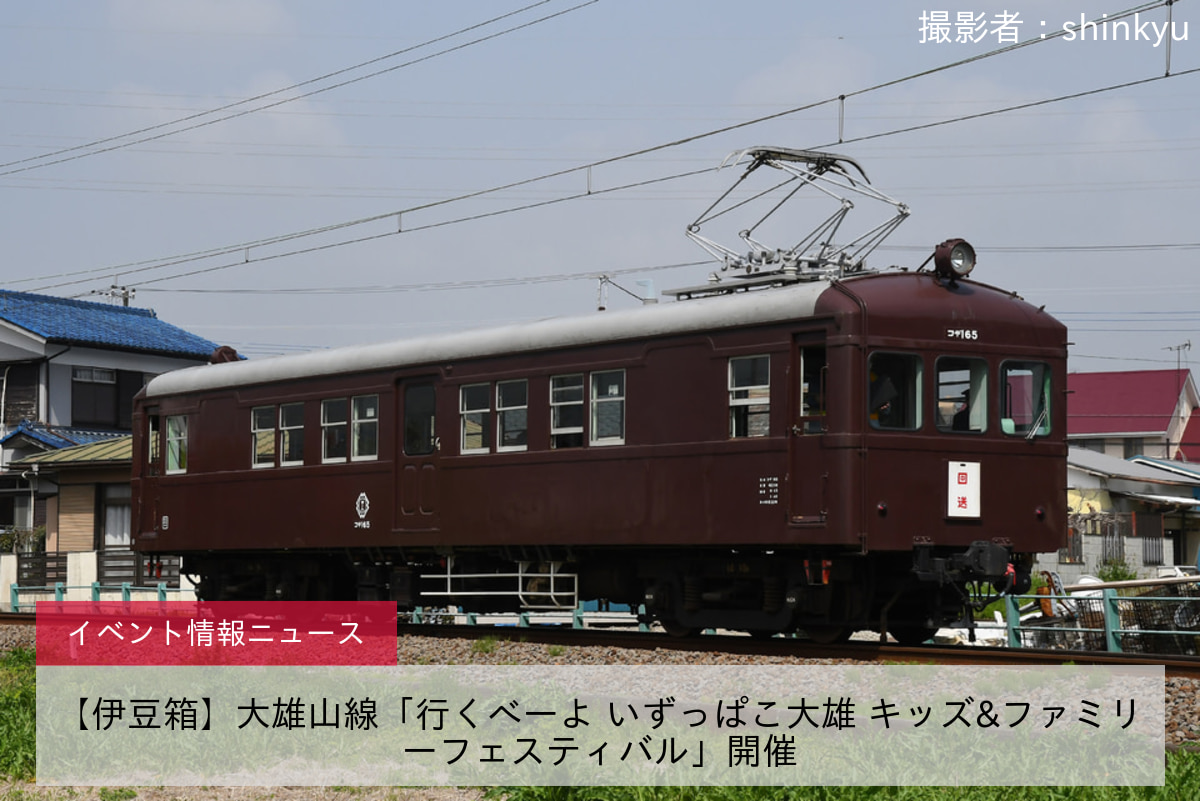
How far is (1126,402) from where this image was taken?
7006cm

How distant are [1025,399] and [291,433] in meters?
9.20

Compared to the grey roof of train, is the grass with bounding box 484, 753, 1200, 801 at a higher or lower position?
lower

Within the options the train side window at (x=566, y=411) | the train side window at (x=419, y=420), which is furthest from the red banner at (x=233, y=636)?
the train side window at (x=566, y=411)

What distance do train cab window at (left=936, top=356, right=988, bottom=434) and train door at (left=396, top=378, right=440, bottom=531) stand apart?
5.91 meters

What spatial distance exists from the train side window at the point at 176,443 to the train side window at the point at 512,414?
249 inches

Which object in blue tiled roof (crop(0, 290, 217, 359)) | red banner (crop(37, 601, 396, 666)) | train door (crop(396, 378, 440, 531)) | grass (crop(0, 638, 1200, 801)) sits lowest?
red banner (crop(37, 601, 396, 666))

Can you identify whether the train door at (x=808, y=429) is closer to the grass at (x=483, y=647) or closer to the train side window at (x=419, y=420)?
the grass at (x=483, y=647)

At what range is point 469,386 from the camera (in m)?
17.0

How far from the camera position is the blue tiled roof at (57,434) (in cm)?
3809

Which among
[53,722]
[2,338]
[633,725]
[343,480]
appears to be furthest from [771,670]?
[2,338]

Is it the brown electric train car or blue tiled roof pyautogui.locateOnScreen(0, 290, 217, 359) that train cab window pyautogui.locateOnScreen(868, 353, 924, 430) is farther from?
blue tiled roof pyautogui.locateOnScreen(0, 290, 217, 359)

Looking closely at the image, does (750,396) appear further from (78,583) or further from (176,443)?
(78,583)

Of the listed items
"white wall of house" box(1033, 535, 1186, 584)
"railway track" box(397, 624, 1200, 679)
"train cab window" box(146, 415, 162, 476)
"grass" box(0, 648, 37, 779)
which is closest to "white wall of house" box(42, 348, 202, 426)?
"train cab window" box(146, 415, 162, 476)

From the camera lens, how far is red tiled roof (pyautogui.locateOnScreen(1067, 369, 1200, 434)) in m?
68.8
